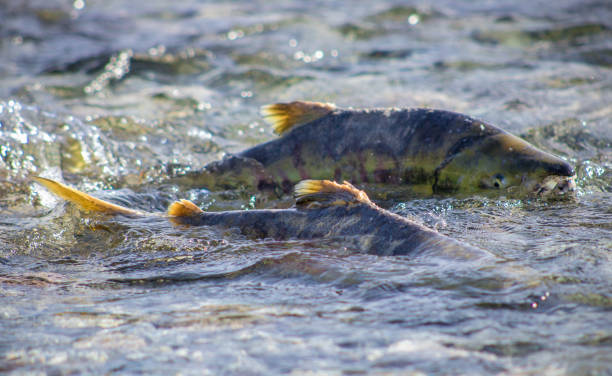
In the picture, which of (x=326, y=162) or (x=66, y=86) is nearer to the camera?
(x=326, y=162)

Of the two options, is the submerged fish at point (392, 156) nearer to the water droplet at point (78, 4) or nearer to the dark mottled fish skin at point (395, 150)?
the dark mottled fish skin at point (395, 150)

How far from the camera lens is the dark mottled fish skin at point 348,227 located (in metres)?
3.26

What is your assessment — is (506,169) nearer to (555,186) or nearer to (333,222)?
(555,186)

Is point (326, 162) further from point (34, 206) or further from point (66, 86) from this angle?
point (66, 86)

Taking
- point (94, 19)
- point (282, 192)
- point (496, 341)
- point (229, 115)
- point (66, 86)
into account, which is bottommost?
point (496, 341)

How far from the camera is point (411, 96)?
8039mm

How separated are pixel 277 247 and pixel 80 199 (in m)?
1.34

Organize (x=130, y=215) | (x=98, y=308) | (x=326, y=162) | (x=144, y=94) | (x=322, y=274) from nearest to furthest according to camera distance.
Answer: (x=98, y=308)
(x=322, y=274)
(x=130, y=215)
(x=326, y=162)
(x=144, y=94)

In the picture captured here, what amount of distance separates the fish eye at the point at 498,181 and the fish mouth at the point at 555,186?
0.20 m

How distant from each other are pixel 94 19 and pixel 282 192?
406 inches

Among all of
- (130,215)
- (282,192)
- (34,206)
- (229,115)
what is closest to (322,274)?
(130,215)

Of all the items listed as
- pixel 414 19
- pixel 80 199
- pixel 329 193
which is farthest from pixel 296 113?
pixel 414 19

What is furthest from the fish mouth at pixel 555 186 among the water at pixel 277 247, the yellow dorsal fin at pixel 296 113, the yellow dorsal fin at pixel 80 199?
the yellow dorsal fin at pixel 80 199

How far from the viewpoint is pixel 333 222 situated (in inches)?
140
